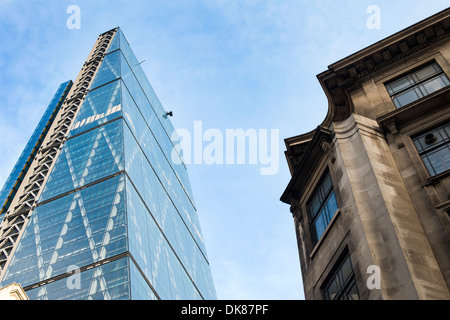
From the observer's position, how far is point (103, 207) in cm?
8012

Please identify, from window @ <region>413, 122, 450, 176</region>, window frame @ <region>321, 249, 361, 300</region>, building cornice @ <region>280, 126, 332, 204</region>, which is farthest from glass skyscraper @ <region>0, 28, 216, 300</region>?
window @ <region>413, 122, 450, 176</region>

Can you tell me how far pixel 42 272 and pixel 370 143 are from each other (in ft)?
212

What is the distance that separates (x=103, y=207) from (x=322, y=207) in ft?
211

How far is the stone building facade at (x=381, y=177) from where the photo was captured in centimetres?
1371

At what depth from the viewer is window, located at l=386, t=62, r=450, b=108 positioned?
20625mm

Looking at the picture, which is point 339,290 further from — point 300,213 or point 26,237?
point 26,237

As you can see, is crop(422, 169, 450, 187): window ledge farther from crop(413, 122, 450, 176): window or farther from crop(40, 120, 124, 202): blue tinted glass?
crop(40, 120, 124, 202): blue tinted glass

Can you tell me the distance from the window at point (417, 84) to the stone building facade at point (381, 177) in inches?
1.7

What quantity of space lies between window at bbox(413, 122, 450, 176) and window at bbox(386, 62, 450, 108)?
286 cm

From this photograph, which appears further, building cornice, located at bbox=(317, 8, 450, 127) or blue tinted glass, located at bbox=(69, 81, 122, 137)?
blue tinted glass, located at bbox=(69, 81, 122, 137)

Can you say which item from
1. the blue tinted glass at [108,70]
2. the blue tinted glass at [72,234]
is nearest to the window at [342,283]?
the blue tinted glass at [72,234]

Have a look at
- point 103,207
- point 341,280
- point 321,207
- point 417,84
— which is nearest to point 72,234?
point 103,207

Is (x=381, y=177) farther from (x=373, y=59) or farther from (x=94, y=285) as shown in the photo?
(x=94, y=285)

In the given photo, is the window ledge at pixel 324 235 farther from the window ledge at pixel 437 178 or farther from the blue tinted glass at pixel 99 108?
the blue tinted glass at pixel 99 108
